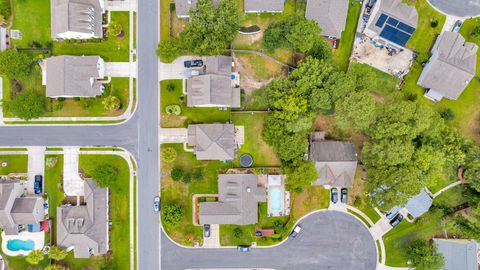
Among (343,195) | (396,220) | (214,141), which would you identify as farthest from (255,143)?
(396,220)

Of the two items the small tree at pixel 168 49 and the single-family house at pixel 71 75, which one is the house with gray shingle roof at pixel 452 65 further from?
the single-family house at pixel 71 75

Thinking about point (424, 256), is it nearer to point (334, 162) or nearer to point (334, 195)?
point (334, 195)

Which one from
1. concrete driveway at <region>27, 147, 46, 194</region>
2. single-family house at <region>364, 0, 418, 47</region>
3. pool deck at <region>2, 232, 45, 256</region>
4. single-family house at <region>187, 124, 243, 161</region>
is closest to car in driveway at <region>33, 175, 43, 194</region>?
concrete driveway at <region>27, 147, 46, 194</region>

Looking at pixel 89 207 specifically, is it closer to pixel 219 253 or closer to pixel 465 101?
pixel 219 253


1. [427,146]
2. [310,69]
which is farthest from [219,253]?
[427,146]

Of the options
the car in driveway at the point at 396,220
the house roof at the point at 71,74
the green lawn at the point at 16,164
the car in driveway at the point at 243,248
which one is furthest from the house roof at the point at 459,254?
the green lawn at the point at 16,164
